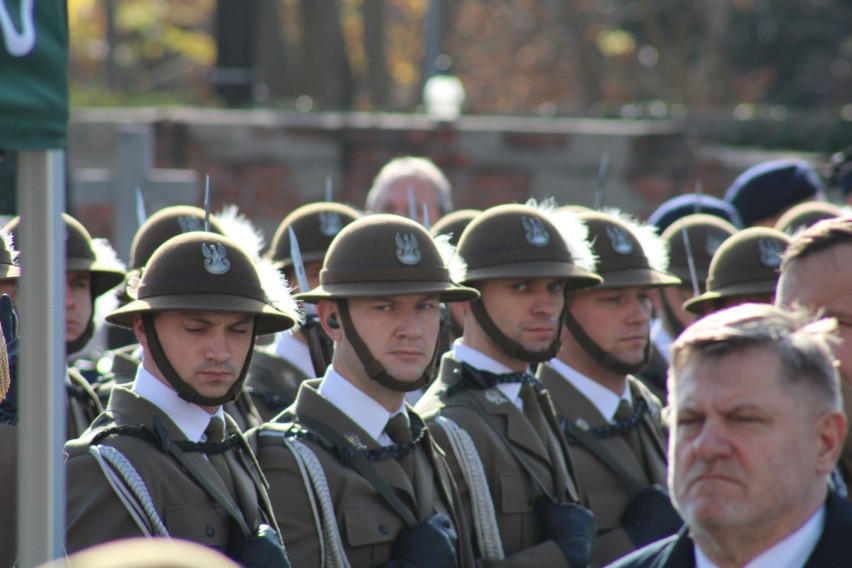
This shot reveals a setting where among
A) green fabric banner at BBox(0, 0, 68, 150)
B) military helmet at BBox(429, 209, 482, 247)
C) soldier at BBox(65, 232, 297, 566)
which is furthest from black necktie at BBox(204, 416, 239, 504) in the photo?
military helmet at BBox(429, 209, 482, 247)

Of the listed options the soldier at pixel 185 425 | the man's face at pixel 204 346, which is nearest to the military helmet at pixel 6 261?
the soldier at pixel 185 425

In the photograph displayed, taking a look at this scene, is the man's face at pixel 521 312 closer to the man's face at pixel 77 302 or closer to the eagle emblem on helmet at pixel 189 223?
the eagle emblem on helmet at pixel 189 223

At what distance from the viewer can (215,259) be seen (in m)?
4.59

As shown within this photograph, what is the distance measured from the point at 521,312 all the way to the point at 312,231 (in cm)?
152

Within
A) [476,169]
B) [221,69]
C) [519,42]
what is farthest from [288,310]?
[519,42]

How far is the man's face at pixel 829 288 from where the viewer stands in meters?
4.13

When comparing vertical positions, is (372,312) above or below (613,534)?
above

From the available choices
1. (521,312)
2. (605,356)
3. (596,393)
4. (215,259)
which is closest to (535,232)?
(521,312)

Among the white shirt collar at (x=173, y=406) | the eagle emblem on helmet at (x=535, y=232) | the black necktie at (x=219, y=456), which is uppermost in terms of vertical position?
the eagle emblem on helmet at (x=535, y=232)

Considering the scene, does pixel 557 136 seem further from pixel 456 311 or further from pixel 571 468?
pixel 571 468

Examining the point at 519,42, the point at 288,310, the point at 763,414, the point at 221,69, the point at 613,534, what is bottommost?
the point at 613,534

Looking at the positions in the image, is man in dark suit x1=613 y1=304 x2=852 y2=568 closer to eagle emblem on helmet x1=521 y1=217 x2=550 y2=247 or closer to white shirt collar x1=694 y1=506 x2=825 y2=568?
white shirt collar x1=694 y1=506 x2=825 y2=568

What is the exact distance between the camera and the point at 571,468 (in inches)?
213

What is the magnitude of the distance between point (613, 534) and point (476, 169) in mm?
6727
